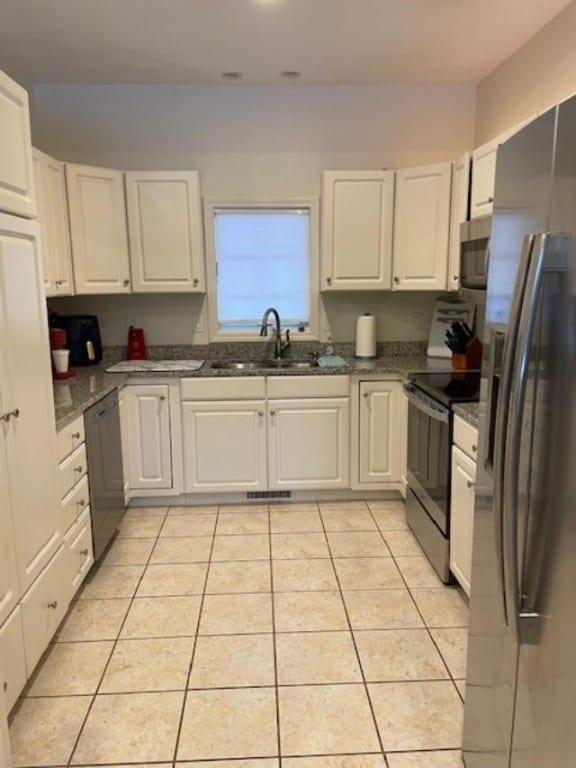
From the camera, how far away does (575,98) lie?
1035 millimetres

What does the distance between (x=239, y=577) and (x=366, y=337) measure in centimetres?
193

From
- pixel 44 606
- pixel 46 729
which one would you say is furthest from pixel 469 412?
pixel 46 729

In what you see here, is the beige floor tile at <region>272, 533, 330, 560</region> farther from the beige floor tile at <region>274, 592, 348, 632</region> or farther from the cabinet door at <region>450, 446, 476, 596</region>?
the cabinet door at <region>450, 446, 476, 596</region>

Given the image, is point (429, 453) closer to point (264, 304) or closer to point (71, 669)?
point (264, 304)

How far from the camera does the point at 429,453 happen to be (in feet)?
9.50

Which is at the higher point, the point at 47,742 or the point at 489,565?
the point at 489,565

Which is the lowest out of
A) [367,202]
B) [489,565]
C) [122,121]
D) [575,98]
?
[489,565]

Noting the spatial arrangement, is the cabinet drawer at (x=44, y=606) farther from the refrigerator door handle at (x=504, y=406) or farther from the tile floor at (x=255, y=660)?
the refrigerator door handle at (x=504, y=406)

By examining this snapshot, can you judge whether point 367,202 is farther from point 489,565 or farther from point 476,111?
point 489,565

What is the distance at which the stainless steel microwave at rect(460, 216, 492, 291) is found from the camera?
2701 millimetres

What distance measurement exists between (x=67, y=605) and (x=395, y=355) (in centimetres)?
274

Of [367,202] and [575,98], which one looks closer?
[575,98]

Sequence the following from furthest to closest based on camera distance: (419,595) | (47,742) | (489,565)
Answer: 1. (419,595)
2. (47,742)
3. (489,565)

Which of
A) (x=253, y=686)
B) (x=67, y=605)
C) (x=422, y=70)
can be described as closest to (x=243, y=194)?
(x=422, y=70)
